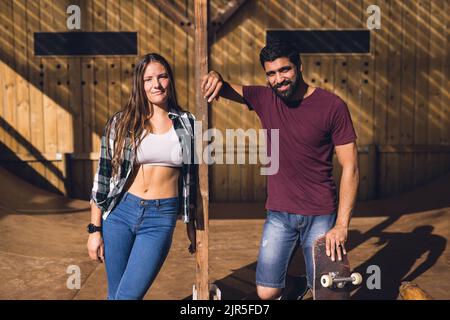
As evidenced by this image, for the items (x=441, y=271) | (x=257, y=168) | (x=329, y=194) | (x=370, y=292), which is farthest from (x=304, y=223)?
(x=257, y=168)

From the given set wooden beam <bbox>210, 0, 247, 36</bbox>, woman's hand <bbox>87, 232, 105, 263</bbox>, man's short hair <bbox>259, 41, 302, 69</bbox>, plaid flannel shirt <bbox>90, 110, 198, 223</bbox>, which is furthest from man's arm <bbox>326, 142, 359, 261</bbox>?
wooden beam <bbox>210, 0, 247, 36</bbox>

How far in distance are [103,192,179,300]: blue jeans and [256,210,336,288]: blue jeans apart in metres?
0.83

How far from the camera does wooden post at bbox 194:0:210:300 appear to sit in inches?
152

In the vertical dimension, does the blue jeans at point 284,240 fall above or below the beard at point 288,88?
below

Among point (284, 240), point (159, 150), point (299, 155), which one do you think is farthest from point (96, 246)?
point (299, 155)

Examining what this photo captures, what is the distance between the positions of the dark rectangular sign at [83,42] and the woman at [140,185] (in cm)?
598

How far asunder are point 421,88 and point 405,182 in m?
1.47

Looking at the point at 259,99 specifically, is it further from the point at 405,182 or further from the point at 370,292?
the point at 405,182

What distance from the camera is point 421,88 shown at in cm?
977

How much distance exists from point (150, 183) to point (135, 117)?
1.33 ft

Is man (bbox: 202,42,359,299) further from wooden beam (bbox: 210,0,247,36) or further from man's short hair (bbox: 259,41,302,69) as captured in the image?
wooden beam (bbox: 210,0,247,36)

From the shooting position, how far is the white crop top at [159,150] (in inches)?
149

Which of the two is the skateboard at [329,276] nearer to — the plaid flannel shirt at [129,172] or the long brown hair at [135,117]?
the plaid flannel shirt at [129,172]

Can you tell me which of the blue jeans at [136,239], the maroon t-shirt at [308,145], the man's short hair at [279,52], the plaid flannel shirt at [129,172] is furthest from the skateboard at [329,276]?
the man's short hair at [279,52]
